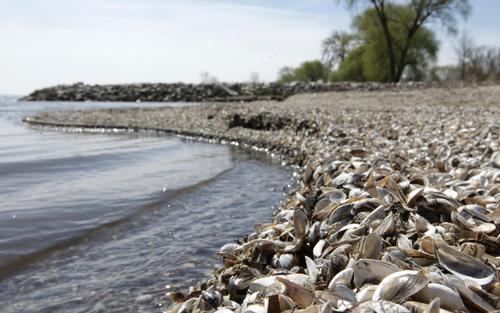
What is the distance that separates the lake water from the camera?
2.85m

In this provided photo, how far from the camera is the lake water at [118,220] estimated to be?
2850 mm

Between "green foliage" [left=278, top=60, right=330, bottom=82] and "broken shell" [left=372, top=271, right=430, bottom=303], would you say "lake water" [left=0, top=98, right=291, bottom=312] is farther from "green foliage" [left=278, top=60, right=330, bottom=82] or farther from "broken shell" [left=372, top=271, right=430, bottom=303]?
"green foliage" [left=278, top=60, right=330, bottom=82]

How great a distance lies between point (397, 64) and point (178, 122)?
2571 cm

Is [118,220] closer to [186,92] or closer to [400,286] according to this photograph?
[400,286]

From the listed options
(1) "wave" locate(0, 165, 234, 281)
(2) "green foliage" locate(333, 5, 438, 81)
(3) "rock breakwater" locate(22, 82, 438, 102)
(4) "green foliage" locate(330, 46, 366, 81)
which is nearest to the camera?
(1) "wave" locate(0, 165, 234, 281)

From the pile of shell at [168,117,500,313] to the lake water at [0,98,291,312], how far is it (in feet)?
1.86

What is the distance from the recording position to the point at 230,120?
12477mm

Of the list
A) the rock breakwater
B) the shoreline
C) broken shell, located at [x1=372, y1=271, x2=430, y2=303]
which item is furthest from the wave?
the rock breakwater

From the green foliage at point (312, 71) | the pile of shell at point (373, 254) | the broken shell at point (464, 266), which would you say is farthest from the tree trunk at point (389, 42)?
the broken shell at point (464, 266)

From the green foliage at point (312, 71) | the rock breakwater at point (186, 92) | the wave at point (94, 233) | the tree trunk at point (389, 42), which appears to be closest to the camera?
the wave at point (94, 233)

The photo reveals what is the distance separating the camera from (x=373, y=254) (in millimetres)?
1799

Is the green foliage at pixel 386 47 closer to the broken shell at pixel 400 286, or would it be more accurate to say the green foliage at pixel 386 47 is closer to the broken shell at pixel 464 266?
the broken shell at pixel 464 266

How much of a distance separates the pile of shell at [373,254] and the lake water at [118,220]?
57 cm

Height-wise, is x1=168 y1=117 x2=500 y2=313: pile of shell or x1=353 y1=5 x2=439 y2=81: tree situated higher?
x1=353 y1=5 x2=439 y2=81: tree
